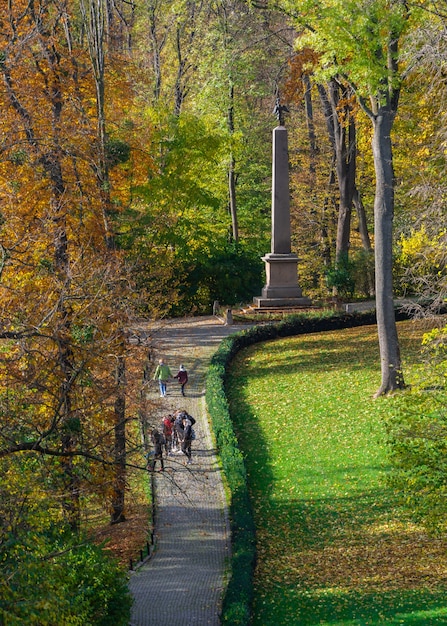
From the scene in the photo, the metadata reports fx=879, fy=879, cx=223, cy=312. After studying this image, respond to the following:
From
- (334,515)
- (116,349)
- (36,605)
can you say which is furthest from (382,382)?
(36,605)

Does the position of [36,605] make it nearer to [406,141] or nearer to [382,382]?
[382,382]

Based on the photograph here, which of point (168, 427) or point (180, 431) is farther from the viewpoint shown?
point (180, 431)

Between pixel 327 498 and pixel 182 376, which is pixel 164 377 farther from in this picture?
pixel 327 498

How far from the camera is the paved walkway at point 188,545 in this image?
13492 millimetres

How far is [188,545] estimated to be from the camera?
16625 millimetres

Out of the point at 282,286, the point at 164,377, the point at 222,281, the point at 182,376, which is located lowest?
the point at 182,376

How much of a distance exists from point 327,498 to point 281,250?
17.8 metres

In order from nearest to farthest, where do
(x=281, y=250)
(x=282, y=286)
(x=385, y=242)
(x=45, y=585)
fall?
(x=45, y=585) → (x=385, y=242) → (x=281, y=250) → (x=282, y=286)

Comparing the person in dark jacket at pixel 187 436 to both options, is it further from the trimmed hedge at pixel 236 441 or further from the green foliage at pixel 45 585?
the green foliage at pixel 45 585

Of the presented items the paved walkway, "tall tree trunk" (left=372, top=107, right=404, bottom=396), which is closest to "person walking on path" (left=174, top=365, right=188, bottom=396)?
the paved walkway

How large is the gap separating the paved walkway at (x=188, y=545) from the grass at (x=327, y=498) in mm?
782

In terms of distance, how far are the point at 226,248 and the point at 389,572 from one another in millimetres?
28110

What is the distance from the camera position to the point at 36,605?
7375 millimetres

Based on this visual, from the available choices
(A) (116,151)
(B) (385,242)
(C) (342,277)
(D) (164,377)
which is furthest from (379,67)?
(C) (342,277)
